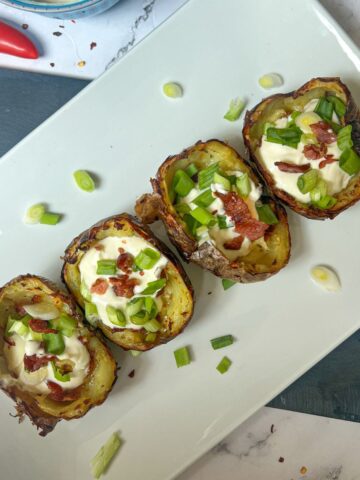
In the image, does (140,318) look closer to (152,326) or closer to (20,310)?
(152,326)

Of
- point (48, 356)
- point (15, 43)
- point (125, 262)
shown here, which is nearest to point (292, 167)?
point (125, 262)

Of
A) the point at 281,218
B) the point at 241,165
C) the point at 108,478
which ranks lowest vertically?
the point at 108,478

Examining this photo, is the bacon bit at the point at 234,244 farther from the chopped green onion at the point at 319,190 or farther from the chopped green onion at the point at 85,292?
the chopped green onion at the point at 85,292

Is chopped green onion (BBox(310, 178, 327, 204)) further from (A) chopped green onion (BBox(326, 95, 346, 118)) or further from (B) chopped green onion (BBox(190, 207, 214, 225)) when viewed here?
(B) chopped green onion (BBox(190, 207, 214, 225))

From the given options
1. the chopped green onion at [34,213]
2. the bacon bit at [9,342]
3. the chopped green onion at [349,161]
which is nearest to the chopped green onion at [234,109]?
A: the chopped green onion at [349,161]

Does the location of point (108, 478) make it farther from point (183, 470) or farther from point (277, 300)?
point (277, 300)

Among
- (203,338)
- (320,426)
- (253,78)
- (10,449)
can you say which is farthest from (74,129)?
(320,426)
